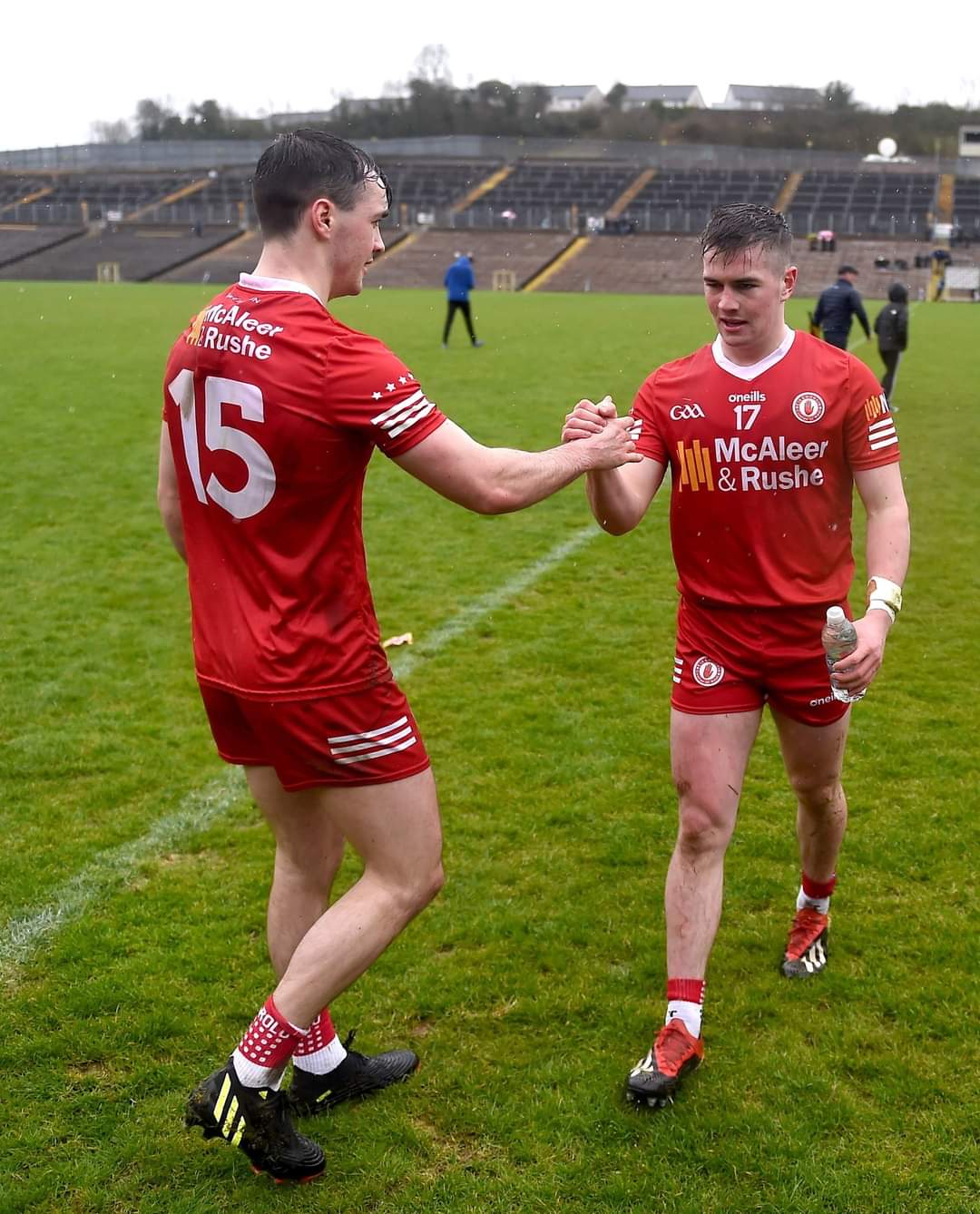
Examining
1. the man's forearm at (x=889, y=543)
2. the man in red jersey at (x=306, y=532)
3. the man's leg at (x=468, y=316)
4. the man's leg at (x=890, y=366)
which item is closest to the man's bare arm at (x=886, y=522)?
the man's forearm at (x=889, y=543)

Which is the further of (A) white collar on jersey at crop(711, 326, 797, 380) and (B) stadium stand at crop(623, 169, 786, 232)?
(B) stadium stand at crop(623, 169, 786, 232)

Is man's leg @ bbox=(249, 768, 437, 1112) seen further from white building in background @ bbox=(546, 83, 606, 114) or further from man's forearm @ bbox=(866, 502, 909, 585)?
white building in background @ bbox=(546, 83, 606, 114)

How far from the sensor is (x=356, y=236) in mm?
2869

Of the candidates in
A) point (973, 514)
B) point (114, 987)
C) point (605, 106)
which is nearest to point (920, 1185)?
point (114, 987)

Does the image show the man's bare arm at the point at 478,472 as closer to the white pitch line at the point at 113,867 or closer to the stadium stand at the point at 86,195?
the white pitch line at the point at 113,867

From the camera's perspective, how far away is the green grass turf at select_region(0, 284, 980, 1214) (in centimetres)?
317

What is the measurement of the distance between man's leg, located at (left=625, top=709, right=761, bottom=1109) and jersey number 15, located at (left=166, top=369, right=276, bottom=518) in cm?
153

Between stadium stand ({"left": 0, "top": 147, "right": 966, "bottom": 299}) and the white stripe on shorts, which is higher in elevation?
stadium stand ({"left": 0, "top": 147, "right": 966, "bottom": 299})

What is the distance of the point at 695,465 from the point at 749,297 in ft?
1.67

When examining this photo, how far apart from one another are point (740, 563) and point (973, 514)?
313 inches

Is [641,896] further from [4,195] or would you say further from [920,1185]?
[4,195]

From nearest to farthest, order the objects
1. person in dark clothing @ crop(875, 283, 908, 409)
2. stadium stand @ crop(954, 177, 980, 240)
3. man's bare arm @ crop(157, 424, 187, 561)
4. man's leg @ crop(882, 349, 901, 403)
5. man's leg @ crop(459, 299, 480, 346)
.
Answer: man's bare arm @ crop(157, 424, 187, 561), person in dark clothing @ crop(875, 283, 908, 409), man's leg @ crop(882, 349, 901, 403), man's leg @ crop(459, 299, 480, 346), stadium stand @ crop(954, 177, 980, 240)

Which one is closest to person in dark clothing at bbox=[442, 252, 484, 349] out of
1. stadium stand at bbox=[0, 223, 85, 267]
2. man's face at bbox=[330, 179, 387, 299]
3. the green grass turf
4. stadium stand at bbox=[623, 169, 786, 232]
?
the green grass turf

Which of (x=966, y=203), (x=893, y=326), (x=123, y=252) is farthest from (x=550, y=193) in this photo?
(x=893, y=326)
